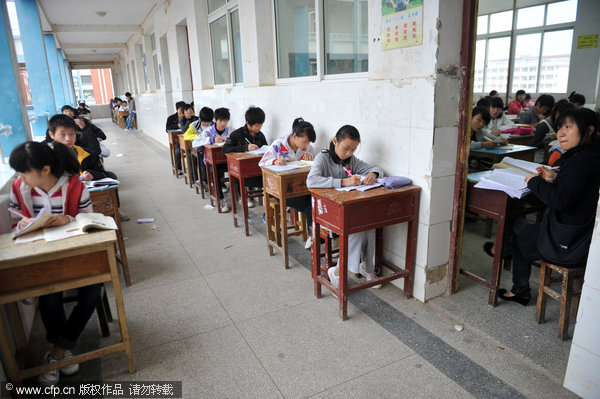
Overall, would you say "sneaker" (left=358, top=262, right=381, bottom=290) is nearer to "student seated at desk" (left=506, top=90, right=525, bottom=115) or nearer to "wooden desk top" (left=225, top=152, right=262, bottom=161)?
"wooden desk top" (left=225, top=152, right=262, bottom=161)

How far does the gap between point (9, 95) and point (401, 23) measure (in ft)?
12.3

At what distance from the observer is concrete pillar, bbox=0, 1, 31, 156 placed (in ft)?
12.3

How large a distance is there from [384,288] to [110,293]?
7.20ft

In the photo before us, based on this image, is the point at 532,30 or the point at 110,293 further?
the point at 532,30

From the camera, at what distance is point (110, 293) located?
3.08m

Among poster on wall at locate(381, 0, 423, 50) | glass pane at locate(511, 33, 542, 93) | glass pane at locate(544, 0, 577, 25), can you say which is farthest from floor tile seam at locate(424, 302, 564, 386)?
glass pane at locate(511, 33, 542, 93)

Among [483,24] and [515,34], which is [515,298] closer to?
[515,34]

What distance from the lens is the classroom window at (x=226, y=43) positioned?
5.67 meters

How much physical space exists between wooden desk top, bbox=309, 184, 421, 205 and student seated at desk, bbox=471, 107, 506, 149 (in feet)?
6.18

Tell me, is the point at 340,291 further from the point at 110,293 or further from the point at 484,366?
the point at 110,293

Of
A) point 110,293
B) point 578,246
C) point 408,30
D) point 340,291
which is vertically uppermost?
point 408,30

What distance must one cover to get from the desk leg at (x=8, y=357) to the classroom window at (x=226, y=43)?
4629 mm

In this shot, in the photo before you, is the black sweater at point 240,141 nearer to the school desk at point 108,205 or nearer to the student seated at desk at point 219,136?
the student seated at desk at point 219,136

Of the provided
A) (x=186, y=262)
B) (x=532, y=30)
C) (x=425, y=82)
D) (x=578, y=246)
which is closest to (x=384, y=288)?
(x=578, y=246)
